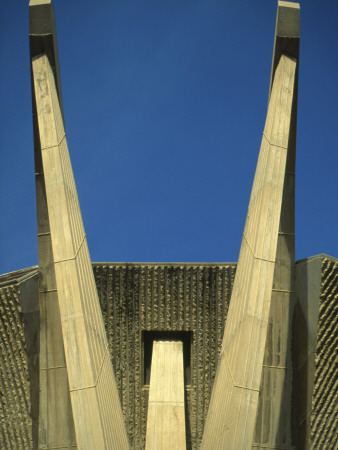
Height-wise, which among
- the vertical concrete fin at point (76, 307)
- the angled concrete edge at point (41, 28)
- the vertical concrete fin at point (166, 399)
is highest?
the angled concrete edge at point (41, 28)

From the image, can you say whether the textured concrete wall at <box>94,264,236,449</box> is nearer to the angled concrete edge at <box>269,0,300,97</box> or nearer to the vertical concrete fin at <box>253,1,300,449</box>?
the vertical concrete fin at <box>253,1,300,449</box>

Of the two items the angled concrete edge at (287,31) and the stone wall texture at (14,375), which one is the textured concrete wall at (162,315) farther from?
the angled concrete edge at (287,31)

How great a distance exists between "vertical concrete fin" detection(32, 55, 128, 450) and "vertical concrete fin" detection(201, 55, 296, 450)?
36.5 inches

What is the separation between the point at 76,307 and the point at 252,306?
1.40 m

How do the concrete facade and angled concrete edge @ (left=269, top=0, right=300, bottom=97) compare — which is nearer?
the concrete facade

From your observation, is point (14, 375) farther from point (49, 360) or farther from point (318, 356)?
point (318, 356)

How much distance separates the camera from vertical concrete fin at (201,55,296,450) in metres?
4.89

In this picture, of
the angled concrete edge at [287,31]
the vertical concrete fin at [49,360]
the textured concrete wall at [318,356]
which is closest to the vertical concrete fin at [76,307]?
the vertical concrete fin at [49,360]

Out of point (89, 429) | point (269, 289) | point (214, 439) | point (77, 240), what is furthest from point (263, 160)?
point (89, 429)


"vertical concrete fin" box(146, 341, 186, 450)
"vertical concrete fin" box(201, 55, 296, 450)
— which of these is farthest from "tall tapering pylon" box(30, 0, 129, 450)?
"vertical concrete fin" box(146, 341, 186, 450)

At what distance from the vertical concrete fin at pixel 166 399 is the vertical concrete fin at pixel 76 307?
2139 millimetres

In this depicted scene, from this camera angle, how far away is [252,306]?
17.0 ft

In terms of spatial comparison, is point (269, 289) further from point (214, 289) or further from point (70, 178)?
point (214, 289)

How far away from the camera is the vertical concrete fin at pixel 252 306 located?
16.1 feet
